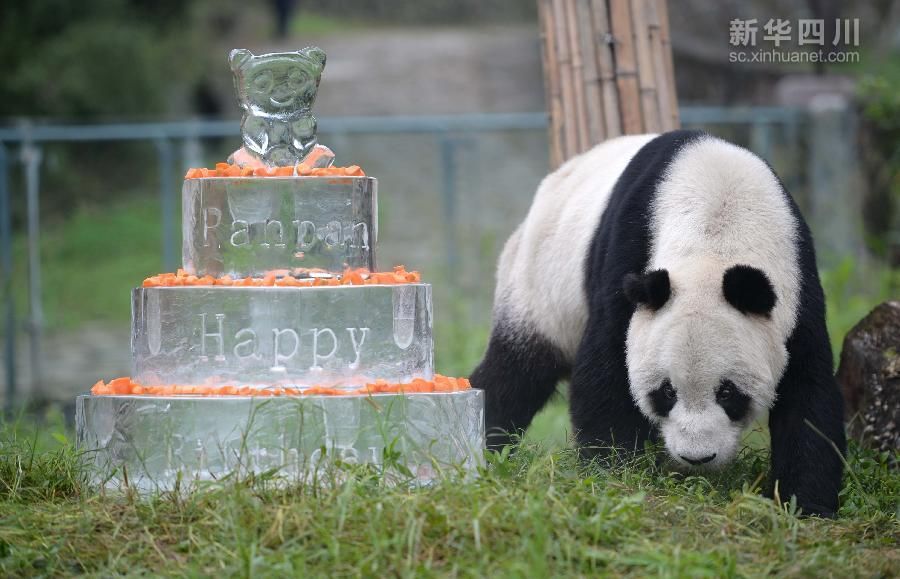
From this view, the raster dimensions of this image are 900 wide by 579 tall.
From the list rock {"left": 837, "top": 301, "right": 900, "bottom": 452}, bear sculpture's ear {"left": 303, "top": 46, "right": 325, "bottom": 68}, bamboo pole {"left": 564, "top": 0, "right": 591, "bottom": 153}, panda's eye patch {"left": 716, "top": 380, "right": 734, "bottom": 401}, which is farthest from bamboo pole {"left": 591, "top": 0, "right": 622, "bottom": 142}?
panda's eye patch {"left": 716, "top": 380, "right": 734, "bottom": 401}

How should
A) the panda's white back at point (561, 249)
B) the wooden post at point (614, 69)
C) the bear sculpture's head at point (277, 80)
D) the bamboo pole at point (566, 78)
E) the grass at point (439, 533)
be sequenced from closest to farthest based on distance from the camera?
the grass at point (439, 533), the bear sculpture's head at point (277, 80), the panda's white back at point (561, 249), the wooden post at point (614, 69), the bamboo pole at point (566, 78)

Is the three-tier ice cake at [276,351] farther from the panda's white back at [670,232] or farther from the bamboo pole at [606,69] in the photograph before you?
the bamboo pole at [606,69]

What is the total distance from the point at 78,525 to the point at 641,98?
4.05m

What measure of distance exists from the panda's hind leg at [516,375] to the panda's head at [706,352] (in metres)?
1.22

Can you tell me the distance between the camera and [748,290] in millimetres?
4180

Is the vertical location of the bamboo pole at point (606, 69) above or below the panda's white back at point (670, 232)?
above

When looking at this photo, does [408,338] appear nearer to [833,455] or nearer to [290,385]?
[290,385]

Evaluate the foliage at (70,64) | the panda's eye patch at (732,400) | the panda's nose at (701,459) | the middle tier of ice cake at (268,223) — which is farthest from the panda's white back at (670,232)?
the foliage at (70,64)

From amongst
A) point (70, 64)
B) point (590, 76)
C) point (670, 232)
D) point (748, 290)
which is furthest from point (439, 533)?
point (70, 64)

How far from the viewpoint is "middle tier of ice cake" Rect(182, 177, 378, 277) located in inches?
175

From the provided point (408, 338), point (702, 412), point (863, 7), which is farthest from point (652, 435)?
point (863, 7)

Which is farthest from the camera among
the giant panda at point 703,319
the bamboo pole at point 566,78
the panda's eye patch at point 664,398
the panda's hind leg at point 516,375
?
the bamboo pole at point 566,78

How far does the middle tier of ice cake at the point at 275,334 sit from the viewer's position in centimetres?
431

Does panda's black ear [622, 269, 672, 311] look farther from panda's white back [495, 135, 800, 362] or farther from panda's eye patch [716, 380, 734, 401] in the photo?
panda's eye patch [716, 380, 734, 401]
